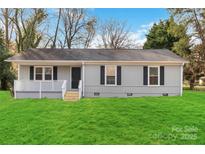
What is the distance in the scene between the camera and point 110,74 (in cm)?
1789

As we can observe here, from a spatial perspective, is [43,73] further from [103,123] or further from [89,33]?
[103,123]

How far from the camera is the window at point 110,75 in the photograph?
17.9 metres

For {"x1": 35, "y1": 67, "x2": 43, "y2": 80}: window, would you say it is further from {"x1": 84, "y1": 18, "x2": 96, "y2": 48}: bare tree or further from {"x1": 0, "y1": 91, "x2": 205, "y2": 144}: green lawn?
{"x1": 84, "y1": 18, "x2": 96, "y2": 48}: bare tree

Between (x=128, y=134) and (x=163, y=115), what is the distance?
227cm

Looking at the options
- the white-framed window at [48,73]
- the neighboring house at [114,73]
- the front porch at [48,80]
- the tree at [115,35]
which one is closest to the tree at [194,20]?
the tree at [115,35]

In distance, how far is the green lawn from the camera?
1105 centimetres

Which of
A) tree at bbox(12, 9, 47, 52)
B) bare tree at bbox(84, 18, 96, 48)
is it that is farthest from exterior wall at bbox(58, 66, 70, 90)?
tree at bbox(12, 9, 47, 52)

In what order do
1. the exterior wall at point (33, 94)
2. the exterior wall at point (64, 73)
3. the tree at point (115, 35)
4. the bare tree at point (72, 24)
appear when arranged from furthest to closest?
1. the bare tree at point (72, 24)
2. the tree at point (115, 35)
3. the exterior wall at point (64, 73)
4. the exterior wall at point (33, 94)

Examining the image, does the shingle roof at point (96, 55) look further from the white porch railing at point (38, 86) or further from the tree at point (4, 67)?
the tree at point (4, 67)

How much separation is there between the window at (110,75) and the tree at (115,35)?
108 inches

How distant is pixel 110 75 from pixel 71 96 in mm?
2234

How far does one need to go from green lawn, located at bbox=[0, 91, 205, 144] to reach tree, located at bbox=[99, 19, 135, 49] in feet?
20.0

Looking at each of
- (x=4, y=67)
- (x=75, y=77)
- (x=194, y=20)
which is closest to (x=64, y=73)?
(x=75, y=77)
